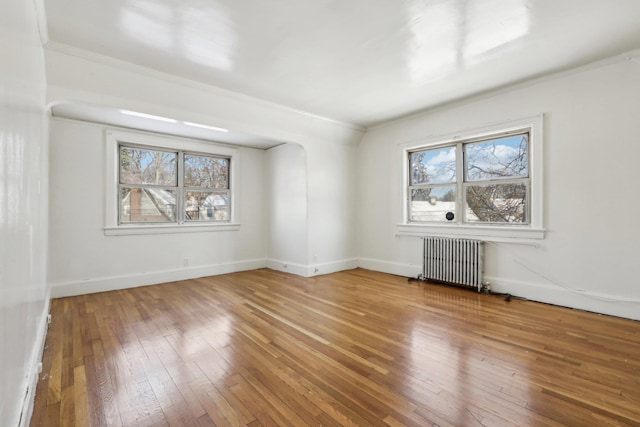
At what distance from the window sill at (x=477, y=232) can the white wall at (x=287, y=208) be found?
5.88 feet

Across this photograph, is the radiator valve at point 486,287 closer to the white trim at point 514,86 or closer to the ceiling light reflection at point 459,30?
the white trim at point 514,86

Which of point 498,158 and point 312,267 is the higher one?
point 498,158

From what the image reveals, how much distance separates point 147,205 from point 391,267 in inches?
171

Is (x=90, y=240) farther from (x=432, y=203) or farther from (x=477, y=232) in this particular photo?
(x=477, y=232)

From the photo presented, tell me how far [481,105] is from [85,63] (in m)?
4.83

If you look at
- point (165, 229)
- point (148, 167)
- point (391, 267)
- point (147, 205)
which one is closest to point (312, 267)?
point (391, 267)

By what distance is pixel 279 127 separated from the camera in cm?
457

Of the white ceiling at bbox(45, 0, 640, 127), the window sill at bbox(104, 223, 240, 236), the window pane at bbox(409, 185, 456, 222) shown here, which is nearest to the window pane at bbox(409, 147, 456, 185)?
the window pane at bbox(409, 185, 456, 222)

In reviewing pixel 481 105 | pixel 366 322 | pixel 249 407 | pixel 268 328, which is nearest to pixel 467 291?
pixel 366 322

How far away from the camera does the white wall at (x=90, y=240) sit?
394 centimetres

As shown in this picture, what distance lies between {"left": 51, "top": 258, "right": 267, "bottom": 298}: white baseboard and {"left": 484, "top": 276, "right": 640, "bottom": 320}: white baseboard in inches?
170

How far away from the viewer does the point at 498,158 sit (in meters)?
4.19

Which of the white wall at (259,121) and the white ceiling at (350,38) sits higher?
the white ceiling at (350,38)

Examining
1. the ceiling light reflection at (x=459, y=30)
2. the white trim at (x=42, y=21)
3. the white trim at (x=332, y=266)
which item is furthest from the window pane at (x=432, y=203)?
the white trim at (x=42, y=21)
